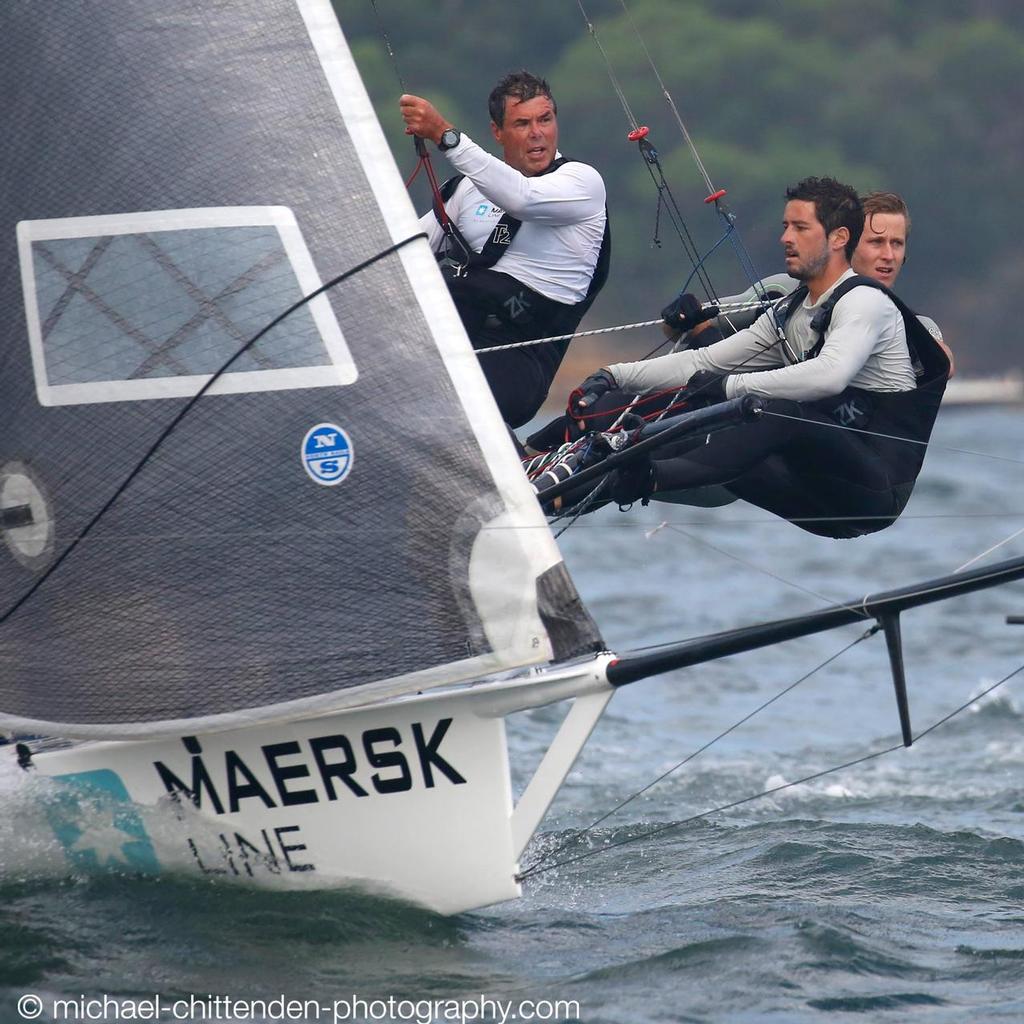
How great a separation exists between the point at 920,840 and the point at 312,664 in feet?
10.3

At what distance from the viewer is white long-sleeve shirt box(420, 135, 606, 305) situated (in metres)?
4.97

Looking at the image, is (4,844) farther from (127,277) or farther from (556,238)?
(556,238)

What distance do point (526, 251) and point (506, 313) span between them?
17 centimetres

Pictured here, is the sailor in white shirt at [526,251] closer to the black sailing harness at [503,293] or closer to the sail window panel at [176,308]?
the black sailing harness at [503,293]

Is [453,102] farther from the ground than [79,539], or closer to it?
farther from the ground

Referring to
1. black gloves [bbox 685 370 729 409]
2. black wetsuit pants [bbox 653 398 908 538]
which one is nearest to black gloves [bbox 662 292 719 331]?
black gloves [bbox 685 370 729 409]

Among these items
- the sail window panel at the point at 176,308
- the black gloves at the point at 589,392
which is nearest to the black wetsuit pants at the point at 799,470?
the black gloves at the point at 589,392

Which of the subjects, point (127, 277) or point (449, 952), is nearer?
point (127, 277)

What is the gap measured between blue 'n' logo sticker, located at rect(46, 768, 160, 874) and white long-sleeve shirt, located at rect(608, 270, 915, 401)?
5.68ft

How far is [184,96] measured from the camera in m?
4.30

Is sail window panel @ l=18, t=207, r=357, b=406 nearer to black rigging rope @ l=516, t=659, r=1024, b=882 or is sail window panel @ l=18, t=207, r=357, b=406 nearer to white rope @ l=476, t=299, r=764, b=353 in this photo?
white rope @ l=476, t=299, r=764, b=353

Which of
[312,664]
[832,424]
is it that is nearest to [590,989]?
[312,664]

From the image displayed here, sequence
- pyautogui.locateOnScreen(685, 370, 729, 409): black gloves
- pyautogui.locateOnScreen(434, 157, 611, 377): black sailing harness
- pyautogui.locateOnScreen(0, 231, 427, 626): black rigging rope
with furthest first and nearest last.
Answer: pyautogui.locateOnScreen(434, 157, 611, 377): black sailing harness < pyautogui.locateOnScreen(685, 370, 729, 409): black gloves < pyautogui.locateOnScreen(0, 231, 427, 626): black rigging rope

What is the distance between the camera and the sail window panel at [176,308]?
4.25 m
